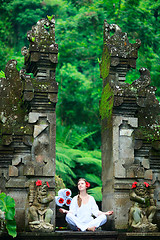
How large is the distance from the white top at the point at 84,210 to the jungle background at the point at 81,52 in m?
6.34

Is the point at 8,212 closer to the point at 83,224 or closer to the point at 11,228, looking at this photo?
the point at 11,228

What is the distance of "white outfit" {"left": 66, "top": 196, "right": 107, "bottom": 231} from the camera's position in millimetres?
7504

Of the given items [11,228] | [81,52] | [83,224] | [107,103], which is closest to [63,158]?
[81,52]

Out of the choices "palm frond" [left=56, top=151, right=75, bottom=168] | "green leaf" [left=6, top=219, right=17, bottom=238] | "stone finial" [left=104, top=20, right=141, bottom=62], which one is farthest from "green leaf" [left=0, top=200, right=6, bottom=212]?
"palm frond" [left=56, top=151, right=75, bottom=168]

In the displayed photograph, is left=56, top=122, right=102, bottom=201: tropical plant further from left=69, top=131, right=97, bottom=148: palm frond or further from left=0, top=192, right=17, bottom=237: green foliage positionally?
left=0, top=192, right=17, bottom=237: green foliage

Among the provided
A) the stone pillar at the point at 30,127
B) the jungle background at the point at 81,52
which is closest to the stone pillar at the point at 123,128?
the stone pillar at the point at 30,127

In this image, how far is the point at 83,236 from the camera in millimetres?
7055

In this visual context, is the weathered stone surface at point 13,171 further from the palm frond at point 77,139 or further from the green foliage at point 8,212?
the palm frond at point 77,139

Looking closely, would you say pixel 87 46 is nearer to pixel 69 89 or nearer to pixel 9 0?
pixel 69 89

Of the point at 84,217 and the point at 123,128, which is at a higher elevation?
the point at 123,128

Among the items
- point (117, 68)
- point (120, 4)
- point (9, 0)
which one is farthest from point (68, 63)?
point (117, 68)

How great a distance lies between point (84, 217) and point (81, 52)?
12.2 m

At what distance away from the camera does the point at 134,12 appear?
16.9 m

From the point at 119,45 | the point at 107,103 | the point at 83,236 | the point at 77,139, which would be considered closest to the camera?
the point at 83,236
